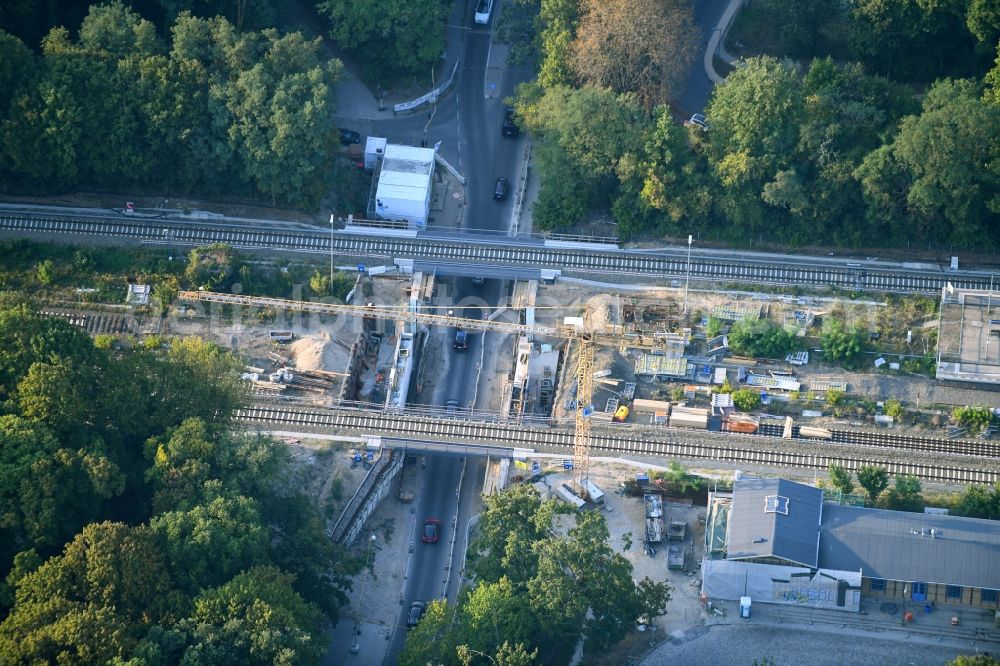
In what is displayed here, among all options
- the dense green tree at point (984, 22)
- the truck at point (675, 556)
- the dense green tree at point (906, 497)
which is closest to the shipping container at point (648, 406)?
the truck at point (675, 556)

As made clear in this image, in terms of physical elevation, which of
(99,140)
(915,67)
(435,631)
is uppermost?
(915,67)

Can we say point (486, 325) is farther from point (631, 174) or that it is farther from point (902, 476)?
point (902, 476)

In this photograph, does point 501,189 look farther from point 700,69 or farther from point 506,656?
point 506,656

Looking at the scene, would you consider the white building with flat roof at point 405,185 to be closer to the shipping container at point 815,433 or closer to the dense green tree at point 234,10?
the dense green tree at point 234,10

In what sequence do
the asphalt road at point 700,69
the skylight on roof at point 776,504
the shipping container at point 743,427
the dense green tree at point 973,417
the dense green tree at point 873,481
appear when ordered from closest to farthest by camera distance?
the skylight on roof at point 776,504
the dense green tree at point 873,481
the dense green tree at point 973,417
the shipping container at point 743,427
the asphalt road at point 700,69

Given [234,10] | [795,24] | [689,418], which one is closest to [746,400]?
[689,418]

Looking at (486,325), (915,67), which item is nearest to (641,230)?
(486,325)

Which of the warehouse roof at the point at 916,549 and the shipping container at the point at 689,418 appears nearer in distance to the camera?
the warehouse roof at the point at 916,549
